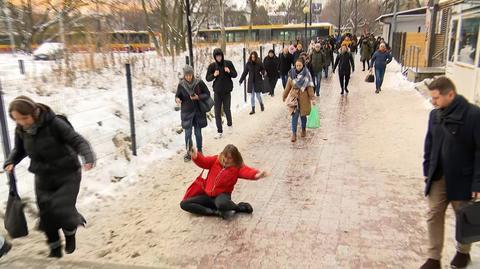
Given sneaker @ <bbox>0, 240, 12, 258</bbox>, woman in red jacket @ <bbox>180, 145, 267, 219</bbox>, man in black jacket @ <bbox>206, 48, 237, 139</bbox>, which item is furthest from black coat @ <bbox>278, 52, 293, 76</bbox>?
sneaker @ <bbox>0, 240, 12, 258</bbox>

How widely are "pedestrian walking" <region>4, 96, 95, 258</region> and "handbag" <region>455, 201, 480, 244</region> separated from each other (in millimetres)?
3116

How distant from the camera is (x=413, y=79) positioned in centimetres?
1747

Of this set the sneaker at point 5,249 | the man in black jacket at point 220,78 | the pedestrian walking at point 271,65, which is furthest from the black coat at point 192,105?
the pedestrian walking at point 271,65

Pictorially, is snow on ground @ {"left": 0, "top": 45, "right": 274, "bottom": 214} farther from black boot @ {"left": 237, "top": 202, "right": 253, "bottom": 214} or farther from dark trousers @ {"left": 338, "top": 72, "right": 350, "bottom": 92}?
dark trousers @ {"left": 338, "top": 72, "right": 350, "bottom": 92}

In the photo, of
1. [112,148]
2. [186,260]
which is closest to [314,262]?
[186,260]

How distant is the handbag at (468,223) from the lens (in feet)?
10.8

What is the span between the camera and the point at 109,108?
9.56m

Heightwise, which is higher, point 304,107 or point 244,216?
point 304,107

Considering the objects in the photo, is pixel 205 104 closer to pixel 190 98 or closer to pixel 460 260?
pixel 190 98

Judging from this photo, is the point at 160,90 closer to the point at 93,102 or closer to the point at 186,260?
the point at 93,102

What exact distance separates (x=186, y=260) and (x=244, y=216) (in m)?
1.18

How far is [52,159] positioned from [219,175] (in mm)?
1877

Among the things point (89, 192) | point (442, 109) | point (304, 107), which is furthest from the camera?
point (304, 107)

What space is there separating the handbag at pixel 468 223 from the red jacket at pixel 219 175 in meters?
2.20
